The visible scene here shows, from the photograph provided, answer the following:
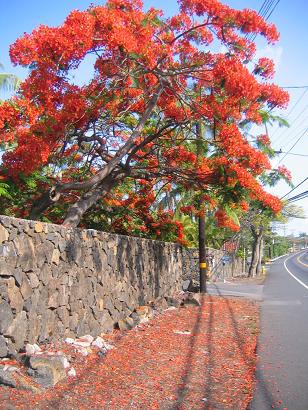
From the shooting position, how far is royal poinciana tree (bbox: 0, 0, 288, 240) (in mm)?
8406

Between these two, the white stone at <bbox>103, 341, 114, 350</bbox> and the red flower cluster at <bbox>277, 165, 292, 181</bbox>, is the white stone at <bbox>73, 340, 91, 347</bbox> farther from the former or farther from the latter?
the red flower cluster at <bbox>277, 165, 292, 181</bbox>

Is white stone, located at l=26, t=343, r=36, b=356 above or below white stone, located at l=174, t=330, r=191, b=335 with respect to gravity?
above

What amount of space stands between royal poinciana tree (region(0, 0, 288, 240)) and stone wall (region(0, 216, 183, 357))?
125cm

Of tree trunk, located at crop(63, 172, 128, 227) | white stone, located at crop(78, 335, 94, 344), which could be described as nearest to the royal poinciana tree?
tree trunk, located at crop(63, 172, 128, 227)

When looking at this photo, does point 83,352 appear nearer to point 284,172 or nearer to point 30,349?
point 30,349

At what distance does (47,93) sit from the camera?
28.7 feet

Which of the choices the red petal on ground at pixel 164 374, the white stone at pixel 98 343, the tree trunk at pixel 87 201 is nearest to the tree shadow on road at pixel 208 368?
the red petal on ground at pixel 164 374

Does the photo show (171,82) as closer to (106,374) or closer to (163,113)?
(163,113)

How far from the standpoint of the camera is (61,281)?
24.2ft

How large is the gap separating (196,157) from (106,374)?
7.06 metres

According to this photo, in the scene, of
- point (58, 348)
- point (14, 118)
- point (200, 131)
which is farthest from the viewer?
point (200, 131)

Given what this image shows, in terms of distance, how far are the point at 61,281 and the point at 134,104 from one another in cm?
562

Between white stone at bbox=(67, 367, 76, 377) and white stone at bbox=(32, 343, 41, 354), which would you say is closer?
white stone at bbox=(67, 367, 76, 377)

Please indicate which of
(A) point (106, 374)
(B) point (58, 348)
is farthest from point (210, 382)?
(B) point (58, 348)
